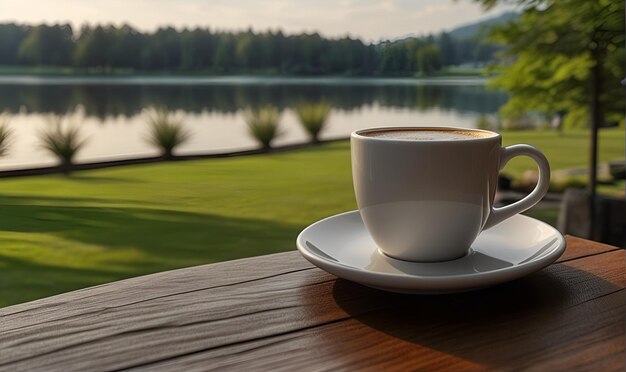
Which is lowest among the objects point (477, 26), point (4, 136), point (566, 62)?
point (4, 136)

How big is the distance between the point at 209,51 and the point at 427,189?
1264 mm

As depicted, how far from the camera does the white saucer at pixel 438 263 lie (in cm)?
46

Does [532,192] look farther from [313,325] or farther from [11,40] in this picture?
[11,40]

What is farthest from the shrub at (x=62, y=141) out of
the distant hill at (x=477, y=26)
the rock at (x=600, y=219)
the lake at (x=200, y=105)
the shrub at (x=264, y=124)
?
the rock at (x=600, y=219)

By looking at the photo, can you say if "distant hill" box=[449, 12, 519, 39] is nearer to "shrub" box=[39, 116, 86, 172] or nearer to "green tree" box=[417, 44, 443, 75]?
"green tree" box=[417, 44, 443, 75]

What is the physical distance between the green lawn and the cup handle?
85 cm

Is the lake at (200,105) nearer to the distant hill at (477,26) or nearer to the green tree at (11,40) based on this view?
the green tree at (11,40)

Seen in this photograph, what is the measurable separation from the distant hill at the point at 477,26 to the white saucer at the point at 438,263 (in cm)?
196

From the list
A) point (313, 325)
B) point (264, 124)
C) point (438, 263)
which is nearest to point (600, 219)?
point (264, 124)

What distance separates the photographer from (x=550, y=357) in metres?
0.39

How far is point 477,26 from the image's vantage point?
2514 millimetres

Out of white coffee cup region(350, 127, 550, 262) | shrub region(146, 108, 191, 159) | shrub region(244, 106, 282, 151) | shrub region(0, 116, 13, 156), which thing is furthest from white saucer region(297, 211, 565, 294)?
shrub region(244, 106, 282, 151)

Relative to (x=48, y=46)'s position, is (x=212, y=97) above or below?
below

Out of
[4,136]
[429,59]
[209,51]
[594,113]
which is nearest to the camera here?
[4,136]
